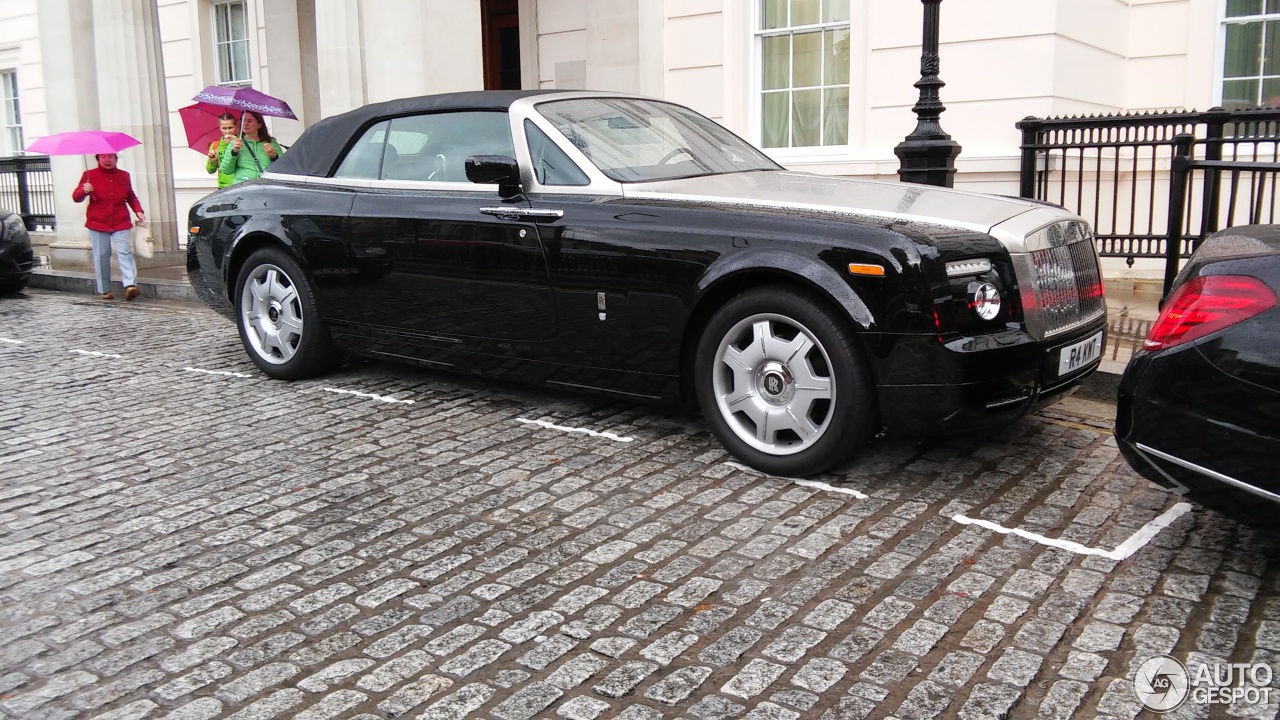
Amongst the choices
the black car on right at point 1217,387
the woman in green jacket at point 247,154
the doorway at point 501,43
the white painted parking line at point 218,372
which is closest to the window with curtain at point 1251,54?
the black car on right at point 1217,387

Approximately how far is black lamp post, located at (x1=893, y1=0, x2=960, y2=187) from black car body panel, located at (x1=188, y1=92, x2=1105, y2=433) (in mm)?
2113

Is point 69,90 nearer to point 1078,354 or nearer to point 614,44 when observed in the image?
point 614,44

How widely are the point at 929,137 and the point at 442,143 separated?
3.39 metres

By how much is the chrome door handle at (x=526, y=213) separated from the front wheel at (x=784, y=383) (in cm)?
105

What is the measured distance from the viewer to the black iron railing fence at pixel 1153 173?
8.02 metres

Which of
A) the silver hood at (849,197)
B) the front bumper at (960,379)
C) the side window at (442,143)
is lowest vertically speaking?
the front bumper at (960,379)

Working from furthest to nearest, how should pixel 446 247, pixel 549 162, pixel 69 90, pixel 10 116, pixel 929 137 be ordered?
pixel 10 116
pixel 69 90
pixel 929 137
pixel 446 247
pixel 549 162

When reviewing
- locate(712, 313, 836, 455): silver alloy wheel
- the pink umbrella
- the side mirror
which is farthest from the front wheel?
the pink umbrella

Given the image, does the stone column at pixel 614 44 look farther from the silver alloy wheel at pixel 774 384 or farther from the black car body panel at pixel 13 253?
the silver alloy wheel at pixel 774 384

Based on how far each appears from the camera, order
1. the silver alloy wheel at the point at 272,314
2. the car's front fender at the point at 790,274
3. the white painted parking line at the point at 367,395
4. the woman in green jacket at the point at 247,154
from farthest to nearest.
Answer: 1. the woman in green jacket at the point at 247,154
2. the silver alloy wheel at the point at 272,314
3. the white painted parking line at the point at 367,395
4. the car's front fender at the point at 790,274

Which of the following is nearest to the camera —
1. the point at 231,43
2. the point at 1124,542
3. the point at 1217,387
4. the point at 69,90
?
the point at 1217,387

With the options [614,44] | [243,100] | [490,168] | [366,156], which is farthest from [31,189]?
[490,168]

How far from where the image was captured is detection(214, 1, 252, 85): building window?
17250mm

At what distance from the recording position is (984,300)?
165 inches
